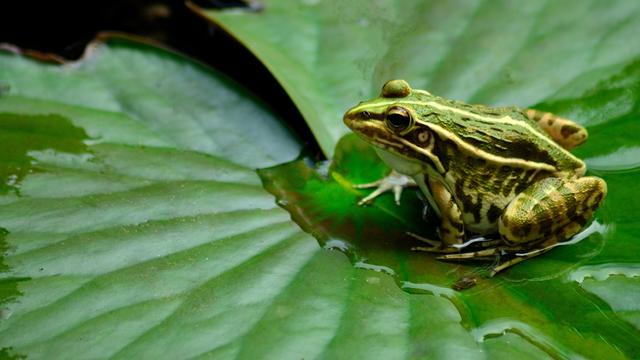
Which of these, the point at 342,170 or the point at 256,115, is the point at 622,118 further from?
the point at 256,115

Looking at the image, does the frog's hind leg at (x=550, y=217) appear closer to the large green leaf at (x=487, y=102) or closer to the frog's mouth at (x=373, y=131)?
the large green leaf at (x=487, y=102)

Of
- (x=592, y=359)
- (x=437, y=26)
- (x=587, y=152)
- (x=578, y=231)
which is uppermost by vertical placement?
(x=437, y=26)

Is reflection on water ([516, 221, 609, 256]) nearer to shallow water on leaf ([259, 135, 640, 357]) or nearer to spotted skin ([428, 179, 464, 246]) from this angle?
shallow water on leaf ([259, 135, 640, 357])

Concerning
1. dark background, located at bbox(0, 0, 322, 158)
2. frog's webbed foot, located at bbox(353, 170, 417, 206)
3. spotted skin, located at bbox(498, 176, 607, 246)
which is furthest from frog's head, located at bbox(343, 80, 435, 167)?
dark background, located at bbox(0, 0, 322, 158)

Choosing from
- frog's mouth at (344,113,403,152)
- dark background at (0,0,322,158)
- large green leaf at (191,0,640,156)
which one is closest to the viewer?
frog's mouth at (344,113,403,152)

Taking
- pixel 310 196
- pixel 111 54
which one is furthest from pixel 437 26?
pixel 111 54

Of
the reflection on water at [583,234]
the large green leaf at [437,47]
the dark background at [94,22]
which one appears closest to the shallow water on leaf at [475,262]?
the reflection on water at [583,234]
